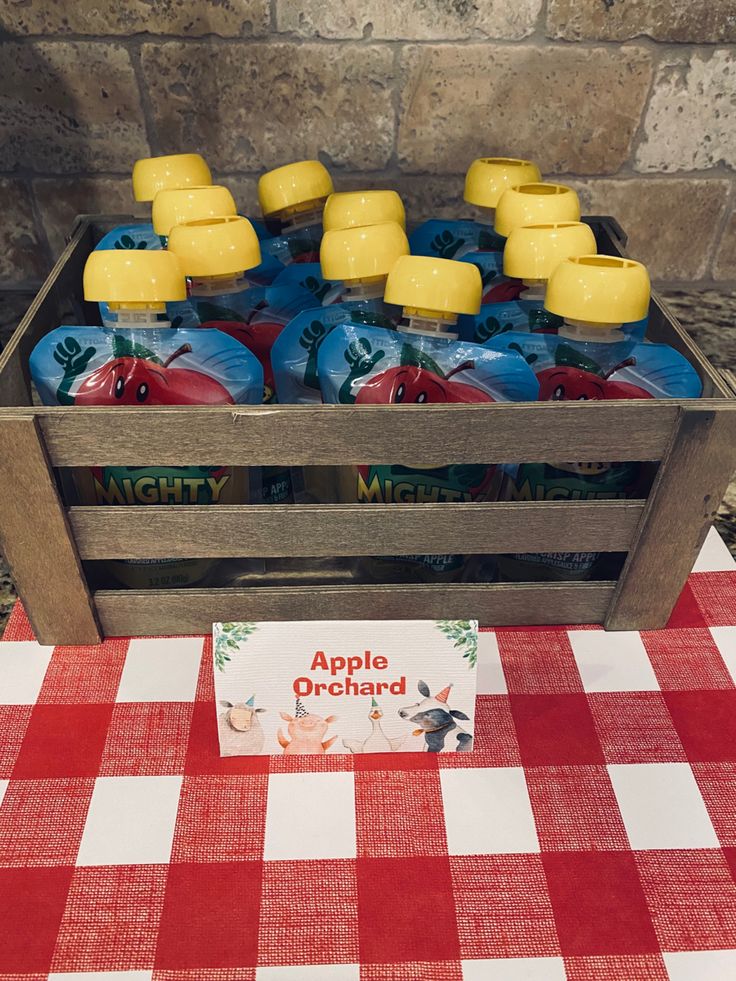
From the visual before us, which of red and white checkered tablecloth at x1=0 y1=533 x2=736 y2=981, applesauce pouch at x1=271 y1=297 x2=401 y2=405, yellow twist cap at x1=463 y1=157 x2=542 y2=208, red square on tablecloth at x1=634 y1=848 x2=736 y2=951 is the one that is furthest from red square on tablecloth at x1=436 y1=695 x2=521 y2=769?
yellow twist cap at x1=463 y1=157 x2=542 y2=208

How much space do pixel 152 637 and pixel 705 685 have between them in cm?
53

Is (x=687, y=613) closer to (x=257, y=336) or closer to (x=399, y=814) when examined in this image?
(x=399, y=814)

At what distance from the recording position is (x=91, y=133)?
1043 mm

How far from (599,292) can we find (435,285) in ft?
0.44

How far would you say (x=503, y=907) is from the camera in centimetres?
54

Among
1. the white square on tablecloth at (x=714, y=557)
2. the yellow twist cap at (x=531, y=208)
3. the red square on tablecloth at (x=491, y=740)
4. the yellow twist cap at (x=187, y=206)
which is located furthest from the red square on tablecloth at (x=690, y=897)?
the yellow twist cap at (x=187, y=206)

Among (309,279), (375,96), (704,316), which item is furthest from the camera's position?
(704,316)

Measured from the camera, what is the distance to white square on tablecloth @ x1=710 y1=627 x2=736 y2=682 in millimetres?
720

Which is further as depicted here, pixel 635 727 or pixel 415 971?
pixel 635 727

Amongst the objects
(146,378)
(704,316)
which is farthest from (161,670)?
(704,316)

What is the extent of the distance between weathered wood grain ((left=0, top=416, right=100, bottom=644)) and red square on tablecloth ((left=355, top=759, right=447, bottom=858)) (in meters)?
0.30

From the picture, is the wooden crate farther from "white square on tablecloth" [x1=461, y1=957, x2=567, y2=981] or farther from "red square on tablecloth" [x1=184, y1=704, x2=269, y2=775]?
"white square on tablecloth" [x1=461, y1=957, x2=567, y2=981]

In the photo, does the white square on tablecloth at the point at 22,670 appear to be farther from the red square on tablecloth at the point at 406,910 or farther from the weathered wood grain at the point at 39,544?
the red square on tablecloth at the point at 406,910

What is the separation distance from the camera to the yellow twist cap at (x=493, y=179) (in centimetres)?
85
